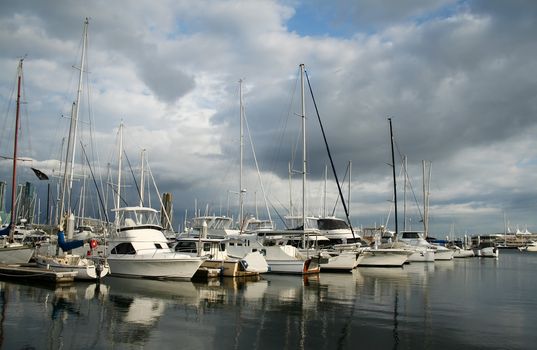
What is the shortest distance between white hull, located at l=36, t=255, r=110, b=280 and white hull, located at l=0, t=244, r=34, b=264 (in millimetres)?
6806

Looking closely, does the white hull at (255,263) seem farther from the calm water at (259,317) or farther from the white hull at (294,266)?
the calm water at (259,317)

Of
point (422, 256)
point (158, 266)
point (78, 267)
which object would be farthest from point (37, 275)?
point (422, 256)

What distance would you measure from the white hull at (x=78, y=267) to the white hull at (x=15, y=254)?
22.3 ft

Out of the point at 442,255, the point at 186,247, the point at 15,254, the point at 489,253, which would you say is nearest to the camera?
the point at 15,254

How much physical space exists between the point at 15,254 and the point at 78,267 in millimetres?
10032

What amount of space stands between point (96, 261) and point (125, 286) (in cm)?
566

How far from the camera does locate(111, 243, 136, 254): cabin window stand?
3070cm

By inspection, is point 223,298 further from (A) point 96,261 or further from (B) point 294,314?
(A) point 96,261

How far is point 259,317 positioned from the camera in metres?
16.8

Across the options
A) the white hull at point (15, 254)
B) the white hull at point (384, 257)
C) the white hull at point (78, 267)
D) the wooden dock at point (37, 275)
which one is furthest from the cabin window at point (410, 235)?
the wooden dock at point (37, 275)

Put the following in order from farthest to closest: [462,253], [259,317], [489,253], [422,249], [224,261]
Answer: [489,253], [462,253], [422,249], [224,261], [259,317]

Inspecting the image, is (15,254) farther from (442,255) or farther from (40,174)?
(442,255)

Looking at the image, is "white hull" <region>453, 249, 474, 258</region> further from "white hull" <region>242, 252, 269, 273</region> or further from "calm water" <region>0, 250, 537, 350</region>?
"white hull" <region>242, 252, 269, 273</region>

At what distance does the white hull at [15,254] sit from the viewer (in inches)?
1280
